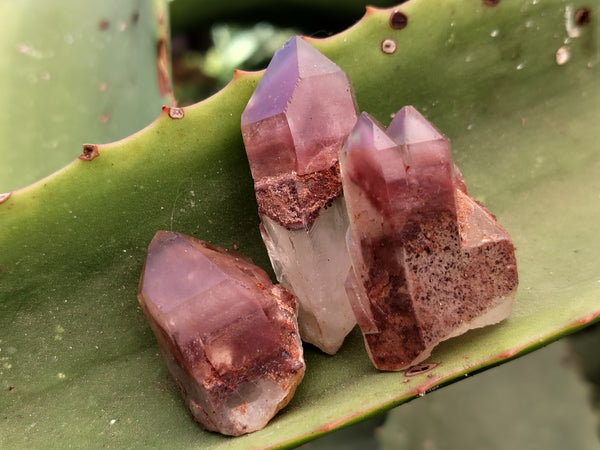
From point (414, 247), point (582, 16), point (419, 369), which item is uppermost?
point (582, 16)

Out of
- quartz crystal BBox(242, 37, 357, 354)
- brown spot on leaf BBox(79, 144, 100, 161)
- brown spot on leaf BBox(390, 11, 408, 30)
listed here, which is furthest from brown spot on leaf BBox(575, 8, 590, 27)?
brown spot on leaf BBox(79, 144, 100, 161)

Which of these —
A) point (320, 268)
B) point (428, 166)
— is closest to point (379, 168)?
point (428, 166)

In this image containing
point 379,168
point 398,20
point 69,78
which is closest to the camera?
point 379,168

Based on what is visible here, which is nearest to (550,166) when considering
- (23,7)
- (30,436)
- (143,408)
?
(143,408)

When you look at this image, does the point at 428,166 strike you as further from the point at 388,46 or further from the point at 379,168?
the point at 388,46

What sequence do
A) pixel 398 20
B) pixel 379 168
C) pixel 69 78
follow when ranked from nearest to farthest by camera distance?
pixel 379 168, pixel 398 20, pixel 69 78

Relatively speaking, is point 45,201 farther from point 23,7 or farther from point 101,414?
point 23,7

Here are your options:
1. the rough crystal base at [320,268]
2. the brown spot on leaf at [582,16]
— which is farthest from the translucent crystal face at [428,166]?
the brown spot on leaf at [582,16]

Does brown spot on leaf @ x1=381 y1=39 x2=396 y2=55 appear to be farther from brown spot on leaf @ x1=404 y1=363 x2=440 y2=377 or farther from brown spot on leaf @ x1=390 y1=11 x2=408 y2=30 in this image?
brown spot on leaf @ x1=404 y1=363 x2=440 y2=377

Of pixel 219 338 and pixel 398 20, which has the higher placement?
pixel 398 20
